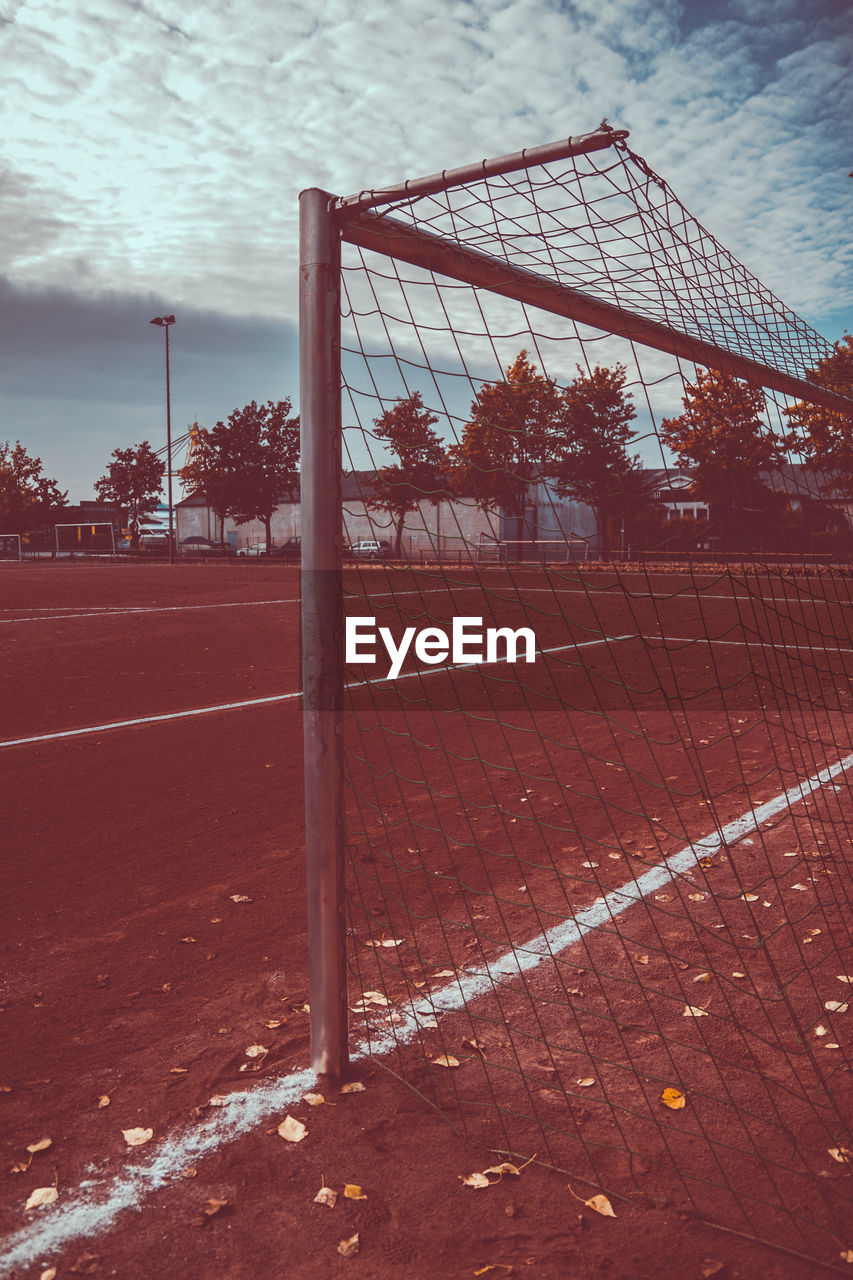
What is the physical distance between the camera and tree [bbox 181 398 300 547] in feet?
163

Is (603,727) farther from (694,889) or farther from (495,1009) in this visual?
(495,1009)

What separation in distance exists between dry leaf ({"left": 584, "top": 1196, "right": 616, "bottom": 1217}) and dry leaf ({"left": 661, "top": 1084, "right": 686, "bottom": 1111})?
19.3 inches

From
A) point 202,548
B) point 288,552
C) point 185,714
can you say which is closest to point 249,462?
point 288,552

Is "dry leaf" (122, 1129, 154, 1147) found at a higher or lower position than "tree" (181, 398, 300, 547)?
lower

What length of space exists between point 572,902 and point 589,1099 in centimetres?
137

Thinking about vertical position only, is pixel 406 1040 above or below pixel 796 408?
below

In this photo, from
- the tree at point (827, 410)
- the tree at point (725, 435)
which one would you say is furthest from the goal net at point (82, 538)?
Result: the tree at point (725, 435)

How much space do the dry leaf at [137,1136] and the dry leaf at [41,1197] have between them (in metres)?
0.22

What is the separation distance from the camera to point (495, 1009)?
10.4 ft

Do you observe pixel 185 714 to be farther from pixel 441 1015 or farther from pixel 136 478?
pixel 136 478

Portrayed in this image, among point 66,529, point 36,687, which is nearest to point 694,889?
point 36,687

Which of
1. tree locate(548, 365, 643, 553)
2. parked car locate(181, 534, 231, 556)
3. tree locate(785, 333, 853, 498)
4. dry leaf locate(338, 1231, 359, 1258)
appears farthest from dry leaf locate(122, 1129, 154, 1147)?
parked car locate(181, 534, 231, 556)

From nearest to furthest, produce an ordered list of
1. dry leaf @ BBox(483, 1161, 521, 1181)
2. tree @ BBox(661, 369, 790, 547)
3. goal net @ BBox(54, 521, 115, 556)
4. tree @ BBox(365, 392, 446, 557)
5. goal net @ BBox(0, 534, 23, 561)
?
dry leaf @ BBox(483, 1161, 521, 1181)
tree @ BBox(365, 392, 446, 557)
tree @ BBox(661, 369, 790, 547)
goal net @ BBox(0, 534, 23, 561)
goal net @ BBox(54, 521, 115, 556)

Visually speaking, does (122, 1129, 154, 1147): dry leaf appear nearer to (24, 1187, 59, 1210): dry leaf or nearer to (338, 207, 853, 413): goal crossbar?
(24, 1187, 59, 1210): dry leaf
